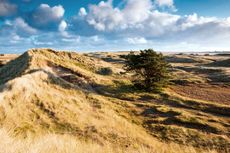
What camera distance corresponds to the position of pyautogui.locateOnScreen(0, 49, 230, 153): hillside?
28344 millimetres

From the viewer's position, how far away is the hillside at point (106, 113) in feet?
93.0

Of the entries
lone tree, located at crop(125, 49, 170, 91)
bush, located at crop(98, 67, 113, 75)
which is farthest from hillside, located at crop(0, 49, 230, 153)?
bush, located at crop(98, 67, 113, 75)

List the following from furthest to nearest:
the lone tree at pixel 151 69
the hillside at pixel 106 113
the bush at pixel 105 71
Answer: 1. the bush at pixel 105 71
2. the lone tree at pixel 151 69
3. the hillside at pixel 106 113

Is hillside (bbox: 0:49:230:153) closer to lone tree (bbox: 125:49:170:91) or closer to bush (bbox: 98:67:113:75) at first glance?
lone tree (bbox: 125:49:170:91)

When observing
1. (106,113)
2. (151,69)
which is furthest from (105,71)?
(106,113)

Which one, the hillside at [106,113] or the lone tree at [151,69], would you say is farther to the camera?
the lone tree at [151,69]

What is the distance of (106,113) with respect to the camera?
3509 centimetres

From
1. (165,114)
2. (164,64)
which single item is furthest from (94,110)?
(164,64)

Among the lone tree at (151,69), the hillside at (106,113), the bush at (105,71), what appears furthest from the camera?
the bush at (105,71)

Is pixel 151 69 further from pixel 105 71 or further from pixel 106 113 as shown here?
pixel 106 113

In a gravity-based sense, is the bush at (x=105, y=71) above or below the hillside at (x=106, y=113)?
above

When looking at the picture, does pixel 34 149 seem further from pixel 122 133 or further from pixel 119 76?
pixel 119 76

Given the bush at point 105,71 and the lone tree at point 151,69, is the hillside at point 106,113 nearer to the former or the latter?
the lone tree at point 151,69

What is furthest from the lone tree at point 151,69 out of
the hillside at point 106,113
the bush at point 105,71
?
the bush at point 105,71
